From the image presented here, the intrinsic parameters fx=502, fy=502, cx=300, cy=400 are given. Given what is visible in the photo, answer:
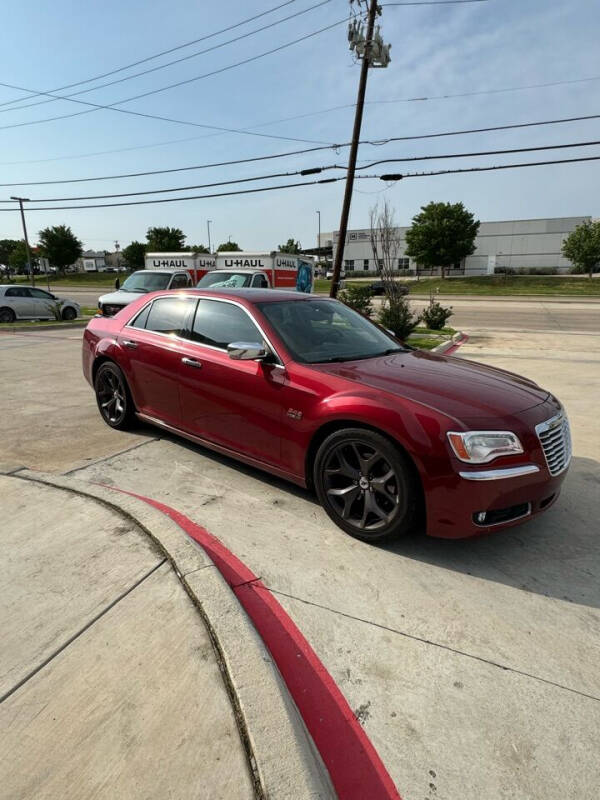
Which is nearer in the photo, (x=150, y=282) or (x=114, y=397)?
(x=114, y=397)

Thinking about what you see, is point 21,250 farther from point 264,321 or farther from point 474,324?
point 264,321

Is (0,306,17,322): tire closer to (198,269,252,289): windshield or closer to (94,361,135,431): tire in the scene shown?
(198,269,252,289): windshield

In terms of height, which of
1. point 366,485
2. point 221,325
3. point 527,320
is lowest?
point 527,320

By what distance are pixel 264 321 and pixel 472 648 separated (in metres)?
2.60

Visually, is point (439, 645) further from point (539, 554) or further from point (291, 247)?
point (291, 247)

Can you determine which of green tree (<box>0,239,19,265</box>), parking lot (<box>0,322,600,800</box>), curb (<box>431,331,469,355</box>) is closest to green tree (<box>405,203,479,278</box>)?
curb (<box>431,331,469,355</box>)

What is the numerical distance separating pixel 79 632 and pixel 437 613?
1.71m

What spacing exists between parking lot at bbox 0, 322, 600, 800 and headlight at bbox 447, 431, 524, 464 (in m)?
0.69

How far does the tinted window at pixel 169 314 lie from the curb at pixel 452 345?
21.6 ft

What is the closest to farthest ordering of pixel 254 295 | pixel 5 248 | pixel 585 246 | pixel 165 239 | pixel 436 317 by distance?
pixel 254 295 < pixel 436 317 < pixel 585 246 < pixel 165 239 < pixel 5 248

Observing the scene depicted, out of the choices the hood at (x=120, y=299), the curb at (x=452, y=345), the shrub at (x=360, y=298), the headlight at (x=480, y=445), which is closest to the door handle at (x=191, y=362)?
the headlight at (x=480, y=445)

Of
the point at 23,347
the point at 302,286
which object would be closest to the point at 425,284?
the point at 302,286

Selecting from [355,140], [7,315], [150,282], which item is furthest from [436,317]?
[7,315]

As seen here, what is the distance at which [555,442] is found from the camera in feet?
10.2
